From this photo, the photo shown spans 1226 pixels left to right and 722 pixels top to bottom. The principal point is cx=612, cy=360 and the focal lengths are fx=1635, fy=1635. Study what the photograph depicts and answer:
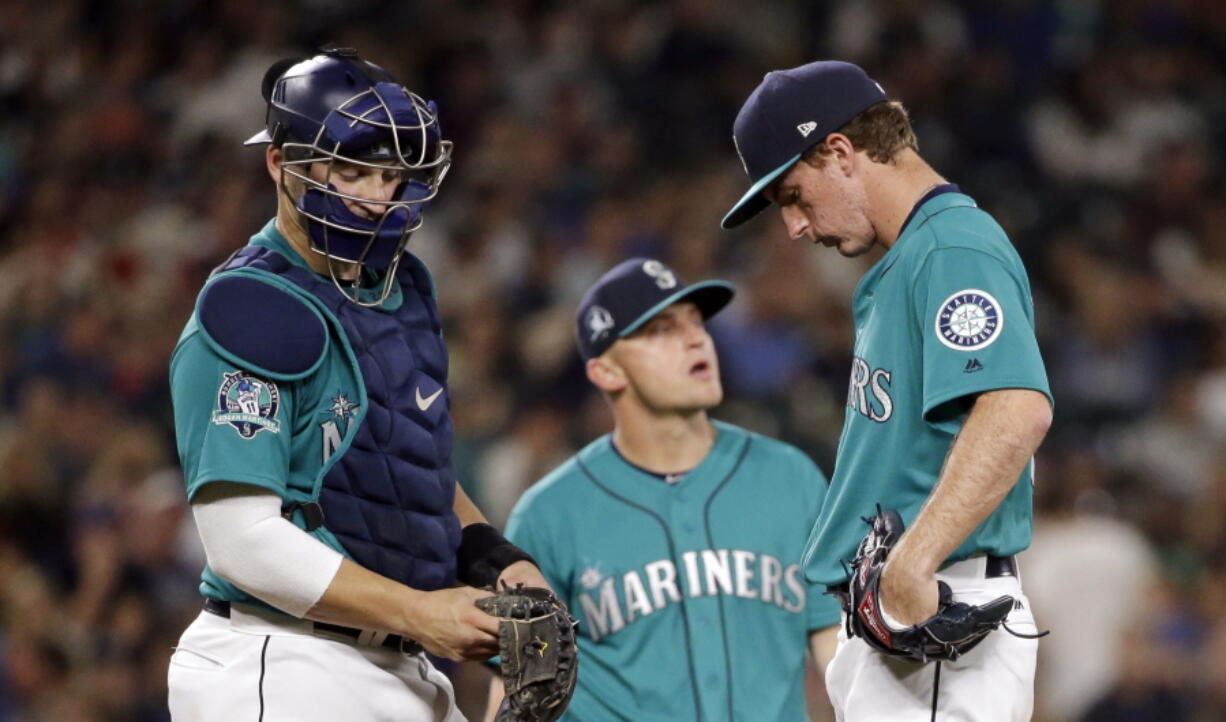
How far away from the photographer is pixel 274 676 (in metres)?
3.09

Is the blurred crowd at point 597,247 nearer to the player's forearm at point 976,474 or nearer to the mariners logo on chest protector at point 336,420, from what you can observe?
the player's forearm at point 976,474

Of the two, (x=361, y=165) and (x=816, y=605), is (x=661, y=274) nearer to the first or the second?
(x=816, y=605)

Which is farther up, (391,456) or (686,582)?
(391,456)

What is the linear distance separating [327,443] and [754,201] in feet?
3.47

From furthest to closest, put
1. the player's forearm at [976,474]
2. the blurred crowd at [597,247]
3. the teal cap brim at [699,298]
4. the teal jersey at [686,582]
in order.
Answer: the blurred crowd at [597,247], the teal cap brim at [699,298], the teal jersey at [686,582], the player's forearm at [976,474]

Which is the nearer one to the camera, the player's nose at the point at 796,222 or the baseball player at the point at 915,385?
the baseball player at the point at 915,385

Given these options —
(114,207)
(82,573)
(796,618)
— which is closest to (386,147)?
(796,618)

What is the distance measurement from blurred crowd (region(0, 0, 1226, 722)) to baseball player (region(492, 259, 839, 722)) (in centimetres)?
256

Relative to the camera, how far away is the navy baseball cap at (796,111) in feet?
10.9

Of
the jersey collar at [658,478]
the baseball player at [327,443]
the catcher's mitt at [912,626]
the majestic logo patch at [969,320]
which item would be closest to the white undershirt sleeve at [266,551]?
the baseball player at [327,443]

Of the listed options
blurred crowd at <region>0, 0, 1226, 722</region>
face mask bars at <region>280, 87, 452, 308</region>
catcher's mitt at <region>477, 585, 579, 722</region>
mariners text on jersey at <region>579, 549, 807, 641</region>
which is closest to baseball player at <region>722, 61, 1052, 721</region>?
catcher's mitt at <region>477, 585, 579, 722</region>

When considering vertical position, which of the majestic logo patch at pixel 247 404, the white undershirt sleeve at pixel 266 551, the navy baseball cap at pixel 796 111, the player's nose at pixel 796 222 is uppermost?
the navy baseball cap at pixel 796 111

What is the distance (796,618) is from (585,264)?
4392 mm

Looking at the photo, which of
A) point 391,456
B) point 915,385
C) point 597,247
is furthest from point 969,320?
point 597,247
